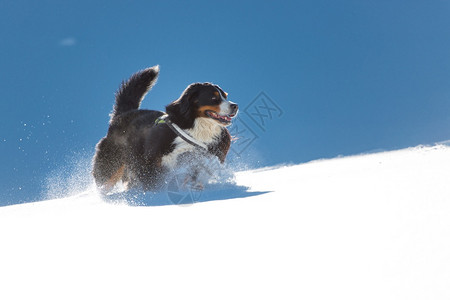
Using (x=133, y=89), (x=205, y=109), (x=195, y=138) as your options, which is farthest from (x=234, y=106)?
(x=133, y=89)

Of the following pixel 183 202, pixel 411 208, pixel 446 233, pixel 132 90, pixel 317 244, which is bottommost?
pixel 446 233

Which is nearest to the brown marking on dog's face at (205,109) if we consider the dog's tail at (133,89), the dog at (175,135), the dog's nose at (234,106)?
the dog at (175,135)

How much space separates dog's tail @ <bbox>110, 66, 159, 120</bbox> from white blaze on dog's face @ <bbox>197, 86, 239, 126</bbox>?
1.85 meters

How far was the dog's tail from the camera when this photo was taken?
6.75 metres

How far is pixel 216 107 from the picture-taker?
16.9 ft

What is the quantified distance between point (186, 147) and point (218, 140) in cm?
47

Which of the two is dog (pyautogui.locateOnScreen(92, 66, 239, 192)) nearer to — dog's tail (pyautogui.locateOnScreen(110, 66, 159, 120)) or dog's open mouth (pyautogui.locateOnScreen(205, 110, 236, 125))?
dog's open mouth (pyautogui.locateOnScreen(205, 110, 236, 125))

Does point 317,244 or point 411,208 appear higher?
point 411,208

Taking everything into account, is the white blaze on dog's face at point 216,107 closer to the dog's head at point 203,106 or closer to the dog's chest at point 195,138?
the dog's head at point 203,106

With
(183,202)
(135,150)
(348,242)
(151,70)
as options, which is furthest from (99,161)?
(348,242)

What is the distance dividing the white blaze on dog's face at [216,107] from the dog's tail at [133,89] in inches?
72.8

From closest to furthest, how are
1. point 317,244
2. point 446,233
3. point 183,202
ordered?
point 446,233
point 317,244
point 183,202

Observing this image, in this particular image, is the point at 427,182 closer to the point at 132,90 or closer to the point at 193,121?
the point at 193,121

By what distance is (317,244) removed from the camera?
192cm
